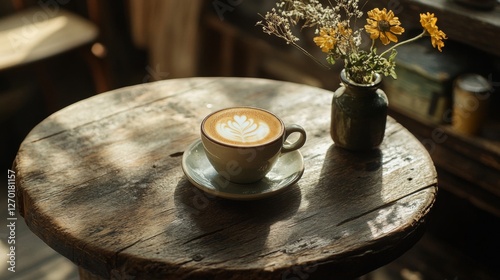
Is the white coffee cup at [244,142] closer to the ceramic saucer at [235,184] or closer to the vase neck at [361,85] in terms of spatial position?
the ceramic saucer at [235,184]

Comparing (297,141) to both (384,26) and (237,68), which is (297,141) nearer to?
(384,26)

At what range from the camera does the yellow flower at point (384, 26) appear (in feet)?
4.06

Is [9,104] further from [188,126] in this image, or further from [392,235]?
[392,235]

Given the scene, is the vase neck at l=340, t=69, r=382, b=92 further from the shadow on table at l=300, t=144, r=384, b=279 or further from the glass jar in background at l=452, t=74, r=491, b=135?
the glass jar in background at l=452, t=74, r=491, b=135

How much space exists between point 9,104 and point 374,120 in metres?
1.98

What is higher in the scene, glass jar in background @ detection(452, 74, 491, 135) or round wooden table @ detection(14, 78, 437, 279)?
round wooden table @ detection(14, 78, 437, 279)

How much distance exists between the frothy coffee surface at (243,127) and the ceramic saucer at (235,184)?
10cm

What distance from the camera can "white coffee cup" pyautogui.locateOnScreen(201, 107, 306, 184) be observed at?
1.23 m

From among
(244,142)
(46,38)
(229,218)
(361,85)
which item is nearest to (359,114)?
(361,85)

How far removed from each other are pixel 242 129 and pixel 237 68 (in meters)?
1.71

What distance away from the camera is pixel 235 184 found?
50.3 inches

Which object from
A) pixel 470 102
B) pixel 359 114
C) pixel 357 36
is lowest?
pixel 470 102

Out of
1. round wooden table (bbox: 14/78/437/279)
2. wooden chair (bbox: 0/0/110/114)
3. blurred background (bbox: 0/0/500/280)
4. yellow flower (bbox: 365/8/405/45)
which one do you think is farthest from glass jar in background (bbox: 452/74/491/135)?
wooden chair (bbox: 0/0/110/114)

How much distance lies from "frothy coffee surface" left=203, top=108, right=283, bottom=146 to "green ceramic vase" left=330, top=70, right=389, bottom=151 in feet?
0.58
